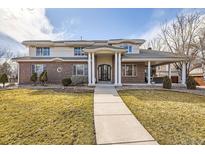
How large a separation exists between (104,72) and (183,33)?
49.5 feet

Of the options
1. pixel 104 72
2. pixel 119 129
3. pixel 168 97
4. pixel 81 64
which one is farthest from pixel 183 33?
pixel 119 129

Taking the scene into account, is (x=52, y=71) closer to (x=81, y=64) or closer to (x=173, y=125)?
(x=81, y=64)

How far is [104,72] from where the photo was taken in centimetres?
2075

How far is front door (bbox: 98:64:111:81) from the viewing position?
2064 cm

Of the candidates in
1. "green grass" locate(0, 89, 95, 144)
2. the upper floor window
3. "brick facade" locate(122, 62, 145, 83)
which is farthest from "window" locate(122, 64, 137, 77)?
"green grass" locate(0, 89, 95, 144)

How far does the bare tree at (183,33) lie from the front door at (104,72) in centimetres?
1092

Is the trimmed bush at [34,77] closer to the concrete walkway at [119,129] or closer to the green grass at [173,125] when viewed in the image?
the concrete walkway at [119,129]

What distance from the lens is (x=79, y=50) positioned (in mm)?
21609

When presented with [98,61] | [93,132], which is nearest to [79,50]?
[98,61]

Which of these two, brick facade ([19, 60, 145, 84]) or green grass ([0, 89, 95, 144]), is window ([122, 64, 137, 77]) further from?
green grass ([0, 89, 95, 144])

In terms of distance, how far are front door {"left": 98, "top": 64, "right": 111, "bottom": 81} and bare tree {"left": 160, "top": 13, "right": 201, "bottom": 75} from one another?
1092cm
